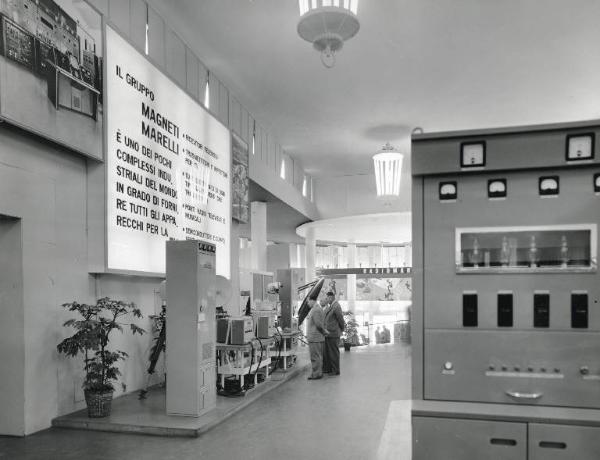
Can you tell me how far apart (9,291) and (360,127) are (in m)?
9.37

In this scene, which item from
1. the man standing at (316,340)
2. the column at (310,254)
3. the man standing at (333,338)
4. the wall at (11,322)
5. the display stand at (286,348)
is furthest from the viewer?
the column at (310,254)

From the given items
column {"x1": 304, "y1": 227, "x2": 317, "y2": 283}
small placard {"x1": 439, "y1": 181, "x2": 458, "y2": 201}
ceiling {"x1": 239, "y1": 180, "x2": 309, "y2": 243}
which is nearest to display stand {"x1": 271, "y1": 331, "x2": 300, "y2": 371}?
ceiling {"x1": 239, "y1": 180, "x2": 309, "y2": 243}

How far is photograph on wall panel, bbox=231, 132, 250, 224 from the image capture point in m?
11.2

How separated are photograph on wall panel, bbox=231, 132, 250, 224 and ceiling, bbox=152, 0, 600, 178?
1085 mm

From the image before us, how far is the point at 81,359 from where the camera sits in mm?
6840

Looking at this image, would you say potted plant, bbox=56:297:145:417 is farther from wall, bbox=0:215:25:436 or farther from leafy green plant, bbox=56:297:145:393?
wall, bbox=0:215:25:436

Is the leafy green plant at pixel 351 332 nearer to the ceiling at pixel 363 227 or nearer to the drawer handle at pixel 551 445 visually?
the ceiling at pixel 363 227

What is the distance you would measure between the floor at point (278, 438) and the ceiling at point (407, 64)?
5601mm

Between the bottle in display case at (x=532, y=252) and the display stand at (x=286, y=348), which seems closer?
the bottle in display case at (x=532, y=252)

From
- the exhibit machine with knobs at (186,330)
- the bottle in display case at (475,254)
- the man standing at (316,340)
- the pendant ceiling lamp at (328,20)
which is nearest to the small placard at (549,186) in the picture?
the bottle in display case at (475,254)

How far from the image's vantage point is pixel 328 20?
217 inches

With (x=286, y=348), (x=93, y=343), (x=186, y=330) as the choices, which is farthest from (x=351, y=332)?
(x=93, y=343)

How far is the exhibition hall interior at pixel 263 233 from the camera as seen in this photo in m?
2.99

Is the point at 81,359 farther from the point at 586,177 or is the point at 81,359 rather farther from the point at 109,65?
the point at 586,177
